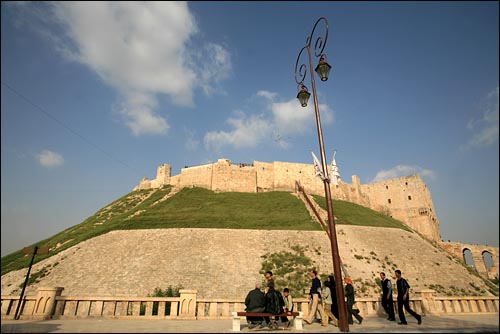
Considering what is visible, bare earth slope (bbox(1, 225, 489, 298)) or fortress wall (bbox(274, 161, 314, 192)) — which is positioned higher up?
fortress wall (bbox(274, 161, 314, 192))

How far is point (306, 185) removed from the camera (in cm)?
5875

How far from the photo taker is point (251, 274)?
24.8 meters

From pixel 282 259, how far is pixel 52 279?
21.5m

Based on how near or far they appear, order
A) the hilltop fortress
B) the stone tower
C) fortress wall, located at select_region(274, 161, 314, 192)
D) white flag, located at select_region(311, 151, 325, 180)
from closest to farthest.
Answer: white flag, located at select_region(311, 151, 325, 180)
the hilltop fortress
the stone tower
fortress wall, located at select_region(274, 161, 314, 192)

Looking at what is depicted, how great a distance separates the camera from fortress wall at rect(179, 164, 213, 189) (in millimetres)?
54500

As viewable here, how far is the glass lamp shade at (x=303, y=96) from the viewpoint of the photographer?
11.4 meters

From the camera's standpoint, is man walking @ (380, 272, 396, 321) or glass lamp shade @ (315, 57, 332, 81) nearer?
glass lamp shade @ (315, 57, 332, 81)

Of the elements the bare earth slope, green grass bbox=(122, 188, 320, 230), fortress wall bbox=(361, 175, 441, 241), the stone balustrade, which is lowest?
the stone balustrade

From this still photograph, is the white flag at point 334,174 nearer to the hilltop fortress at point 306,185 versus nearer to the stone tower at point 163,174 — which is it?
the hilltop fortress at point 306,185

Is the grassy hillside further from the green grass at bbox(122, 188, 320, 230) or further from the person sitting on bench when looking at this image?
the person sitting on bench

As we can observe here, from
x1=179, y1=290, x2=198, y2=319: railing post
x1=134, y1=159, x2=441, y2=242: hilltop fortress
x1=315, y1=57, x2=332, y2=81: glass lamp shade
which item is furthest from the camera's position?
x1=134, y1=159, x2=441, y2=242: hilltop fortress

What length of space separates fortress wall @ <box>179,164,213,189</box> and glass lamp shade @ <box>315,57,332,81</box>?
45.5 meters

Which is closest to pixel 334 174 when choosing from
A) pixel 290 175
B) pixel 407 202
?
pixel 290 175

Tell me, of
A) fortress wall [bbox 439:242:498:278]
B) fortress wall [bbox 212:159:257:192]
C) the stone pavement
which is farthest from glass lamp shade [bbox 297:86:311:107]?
fortress wall [bbox 439:242:498:278]
